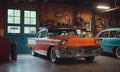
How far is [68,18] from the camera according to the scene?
53.3ft

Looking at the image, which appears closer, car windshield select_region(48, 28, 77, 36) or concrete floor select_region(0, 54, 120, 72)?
concrete floor select_region(0, 54, 120, 72)

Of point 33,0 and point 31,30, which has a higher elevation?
point 33,0

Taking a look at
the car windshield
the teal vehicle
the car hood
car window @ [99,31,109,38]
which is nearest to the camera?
the car hood

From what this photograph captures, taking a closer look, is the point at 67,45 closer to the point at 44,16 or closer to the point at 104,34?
the point at 104,34

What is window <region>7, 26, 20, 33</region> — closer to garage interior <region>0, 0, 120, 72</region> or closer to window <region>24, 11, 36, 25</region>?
garage interior <region>0, 0, 120, 72</region>

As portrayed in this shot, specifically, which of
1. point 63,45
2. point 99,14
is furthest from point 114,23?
point 63,45

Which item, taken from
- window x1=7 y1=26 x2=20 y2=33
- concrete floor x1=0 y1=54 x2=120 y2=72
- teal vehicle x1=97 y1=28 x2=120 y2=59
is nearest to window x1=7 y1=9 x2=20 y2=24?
window x1=7 y1=26 x2=20 y2=33

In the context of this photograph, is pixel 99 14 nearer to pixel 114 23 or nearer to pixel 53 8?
pixel 114 23

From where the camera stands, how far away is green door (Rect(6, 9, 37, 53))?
14812 millimetres

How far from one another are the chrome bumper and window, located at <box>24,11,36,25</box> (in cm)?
646

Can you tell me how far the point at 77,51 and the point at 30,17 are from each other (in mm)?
6898

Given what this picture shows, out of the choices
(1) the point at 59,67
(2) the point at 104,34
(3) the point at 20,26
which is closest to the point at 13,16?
(3) the point at 20,26

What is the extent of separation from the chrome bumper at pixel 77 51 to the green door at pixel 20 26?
616 cm

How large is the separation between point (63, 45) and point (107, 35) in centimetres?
470
